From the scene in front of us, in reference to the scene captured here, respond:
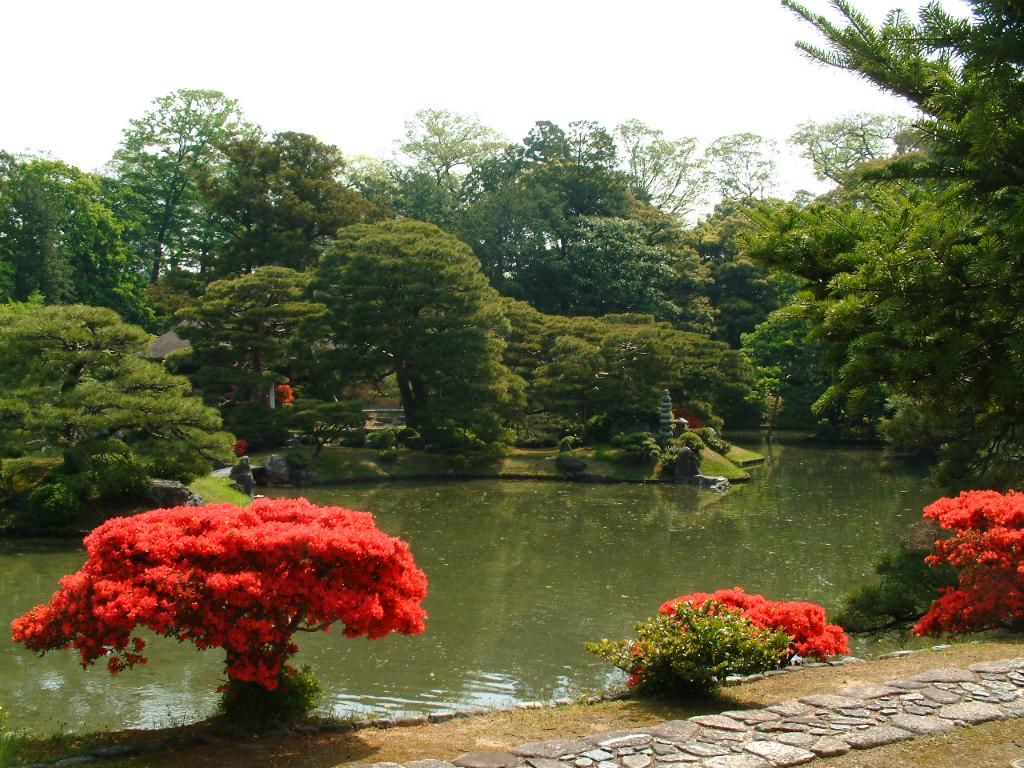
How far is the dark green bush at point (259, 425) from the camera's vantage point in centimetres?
2259

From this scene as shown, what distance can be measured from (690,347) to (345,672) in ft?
67.7

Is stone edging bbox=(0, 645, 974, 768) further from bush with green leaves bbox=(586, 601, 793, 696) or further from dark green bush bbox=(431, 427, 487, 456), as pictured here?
dark green bush bbox=(431, 427, 487, 456)

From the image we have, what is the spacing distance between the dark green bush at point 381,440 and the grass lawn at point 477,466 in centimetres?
31

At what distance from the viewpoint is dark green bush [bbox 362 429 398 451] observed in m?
23.8

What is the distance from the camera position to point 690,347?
90.4 ft

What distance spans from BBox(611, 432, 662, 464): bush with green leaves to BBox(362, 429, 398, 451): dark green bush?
590cm

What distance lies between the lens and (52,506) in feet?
45.8

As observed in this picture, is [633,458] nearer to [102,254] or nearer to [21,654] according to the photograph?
[21,654]

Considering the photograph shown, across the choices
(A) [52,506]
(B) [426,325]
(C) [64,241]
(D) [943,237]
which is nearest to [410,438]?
(B) [426,325]

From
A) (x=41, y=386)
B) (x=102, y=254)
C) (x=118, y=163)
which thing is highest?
(x=118, y=163)

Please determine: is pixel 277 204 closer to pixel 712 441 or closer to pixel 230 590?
pixel 712 441

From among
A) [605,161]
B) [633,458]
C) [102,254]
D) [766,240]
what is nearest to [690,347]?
[633,458]

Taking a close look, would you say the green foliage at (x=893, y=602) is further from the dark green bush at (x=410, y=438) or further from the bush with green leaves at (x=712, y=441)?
the dark green bush at (x=410, y=438)

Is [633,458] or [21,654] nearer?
[21,654]
